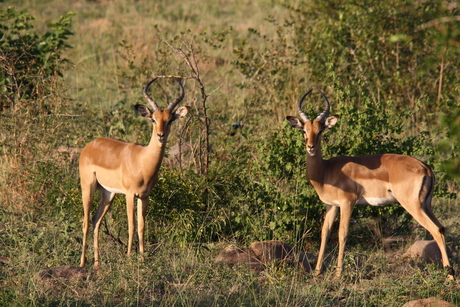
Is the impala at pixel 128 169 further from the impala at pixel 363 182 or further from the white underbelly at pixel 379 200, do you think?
the white underbelly at pixel 379 200

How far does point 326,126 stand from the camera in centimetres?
629

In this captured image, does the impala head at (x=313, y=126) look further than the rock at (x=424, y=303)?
Yes

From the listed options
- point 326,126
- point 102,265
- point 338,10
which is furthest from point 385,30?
point 102,265

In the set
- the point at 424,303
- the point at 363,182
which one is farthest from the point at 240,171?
the point at 424,303

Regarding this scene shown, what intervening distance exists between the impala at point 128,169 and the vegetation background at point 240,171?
306 millimetres

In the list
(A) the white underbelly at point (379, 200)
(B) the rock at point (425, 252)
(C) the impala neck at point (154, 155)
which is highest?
(C) the impala neck at point (154, 155)

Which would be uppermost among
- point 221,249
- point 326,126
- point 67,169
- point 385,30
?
point 385,30

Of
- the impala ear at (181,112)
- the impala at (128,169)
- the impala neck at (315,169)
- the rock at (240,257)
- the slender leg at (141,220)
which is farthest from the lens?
the impala neck at (315,169)

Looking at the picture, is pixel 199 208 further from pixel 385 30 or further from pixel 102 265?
pixel 385 30

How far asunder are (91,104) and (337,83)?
5401 millimetres

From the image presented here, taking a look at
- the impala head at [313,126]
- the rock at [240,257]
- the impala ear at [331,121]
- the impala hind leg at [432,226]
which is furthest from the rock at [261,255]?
the impala ear at [331,121]

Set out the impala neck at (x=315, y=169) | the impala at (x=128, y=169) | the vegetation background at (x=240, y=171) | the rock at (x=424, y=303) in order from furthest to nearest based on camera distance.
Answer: the impala neck at (x=315, y=169) → the impala at (x=128, y=169) → the vegetation background at (x=240, y=171) → the rock at (x=424, y=303)

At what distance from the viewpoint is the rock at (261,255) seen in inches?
230

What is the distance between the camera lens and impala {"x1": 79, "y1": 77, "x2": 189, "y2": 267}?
19.4 feet
